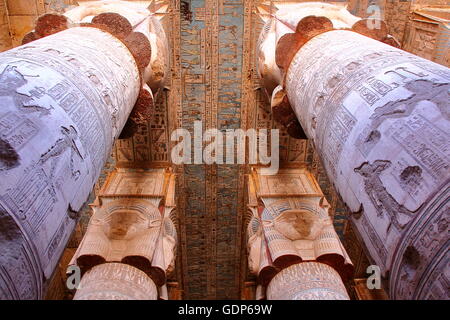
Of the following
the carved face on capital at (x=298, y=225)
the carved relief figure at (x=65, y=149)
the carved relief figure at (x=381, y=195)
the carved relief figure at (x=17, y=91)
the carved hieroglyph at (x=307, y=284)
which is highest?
the carved relief figure at (x=17, y=91)

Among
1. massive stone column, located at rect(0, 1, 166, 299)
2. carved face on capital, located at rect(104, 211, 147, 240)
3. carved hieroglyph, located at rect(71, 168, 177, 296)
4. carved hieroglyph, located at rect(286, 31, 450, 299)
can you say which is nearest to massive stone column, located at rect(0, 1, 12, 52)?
carved hieroglyph, located at rect(71, 168, 177, 296)

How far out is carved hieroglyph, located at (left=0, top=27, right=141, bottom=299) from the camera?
5.29 ft

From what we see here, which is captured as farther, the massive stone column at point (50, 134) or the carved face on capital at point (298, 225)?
the carved face on capital at point (298, 225)

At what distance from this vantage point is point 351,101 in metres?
2.55

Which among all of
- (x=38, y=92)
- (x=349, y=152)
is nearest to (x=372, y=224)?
(x=349, y=152)

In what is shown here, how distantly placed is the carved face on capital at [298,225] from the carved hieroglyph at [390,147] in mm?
1670

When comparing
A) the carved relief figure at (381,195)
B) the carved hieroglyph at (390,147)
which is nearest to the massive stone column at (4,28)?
the carved hieroglyph at (390,147)

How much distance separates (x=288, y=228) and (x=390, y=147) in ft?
9.24

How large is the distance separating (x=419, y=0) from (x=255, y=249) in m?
4.99

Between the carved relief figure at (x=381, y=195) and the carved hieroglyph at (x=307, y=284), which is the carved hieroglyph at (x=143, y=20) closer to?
the carved hieroglyph at (x=307, y=284)

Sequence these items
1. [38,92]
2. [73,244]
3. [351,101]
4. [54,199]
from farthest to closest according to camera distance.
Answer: [73,244] < [351,101] < [38,92] < [54,199]

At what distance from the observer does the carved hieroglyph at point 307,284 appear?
3793mm

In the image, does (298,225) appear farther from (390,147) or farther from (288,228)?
(390,147)
